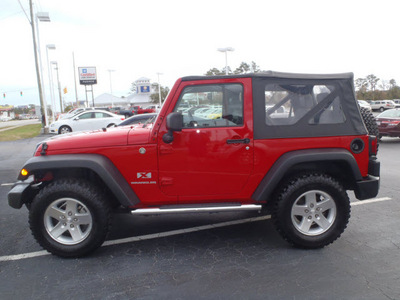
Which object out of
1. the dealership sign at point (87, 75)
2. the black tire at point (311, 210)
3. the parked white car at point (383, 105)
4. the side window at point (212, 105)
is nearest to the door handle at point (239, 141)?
the side window at point (212, 105)

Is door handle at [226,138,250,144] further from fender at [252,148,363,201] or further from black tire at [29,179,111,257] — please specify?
black tire at [29,179,111,257]

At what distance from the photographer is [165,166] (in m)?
3.65

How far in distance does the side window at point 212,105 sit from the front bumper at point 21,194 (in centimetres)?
184

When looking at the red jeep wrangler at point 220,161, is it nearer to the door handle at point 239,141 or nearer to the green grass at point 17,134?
the door handle at point 239,141

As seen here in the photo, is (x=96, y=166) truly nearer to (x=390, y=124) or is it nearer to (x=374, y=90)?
(x=390, y=124)

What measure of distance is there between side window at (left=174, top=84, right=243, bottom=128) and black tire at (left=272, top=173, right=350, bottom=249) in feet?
3.17

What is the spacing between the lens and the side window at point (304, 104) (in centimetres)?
373

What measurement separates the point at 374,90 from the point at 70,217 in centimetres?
6468

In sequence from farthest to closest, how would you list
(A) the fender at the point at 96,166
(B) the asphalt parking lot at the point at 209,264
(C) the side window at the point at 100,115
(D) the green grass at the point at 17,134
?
(D) the green grass at the point at 17,134 → (C) the side window at the point at 100,115 → (A) the fender at the point at 96,166 → (B) the asphalt parking lot at the point at 209,264

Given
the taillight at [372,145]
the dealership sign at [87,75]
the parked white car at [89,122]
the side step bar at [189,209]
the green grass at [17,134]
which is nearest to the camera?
the side step bar at [189,209]

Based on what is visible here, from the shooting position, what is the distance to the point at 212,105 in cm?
371

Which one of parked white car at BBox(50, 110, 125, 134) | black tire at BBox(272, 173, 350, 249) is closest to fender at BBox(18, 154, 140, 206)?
black tire at BBox(272, 173, 350, 249)

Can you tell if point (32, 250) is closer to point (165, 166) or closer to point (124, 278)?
point (124, 278)

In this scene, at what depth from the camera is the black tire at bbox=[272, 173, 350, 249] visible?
369 centimetres
